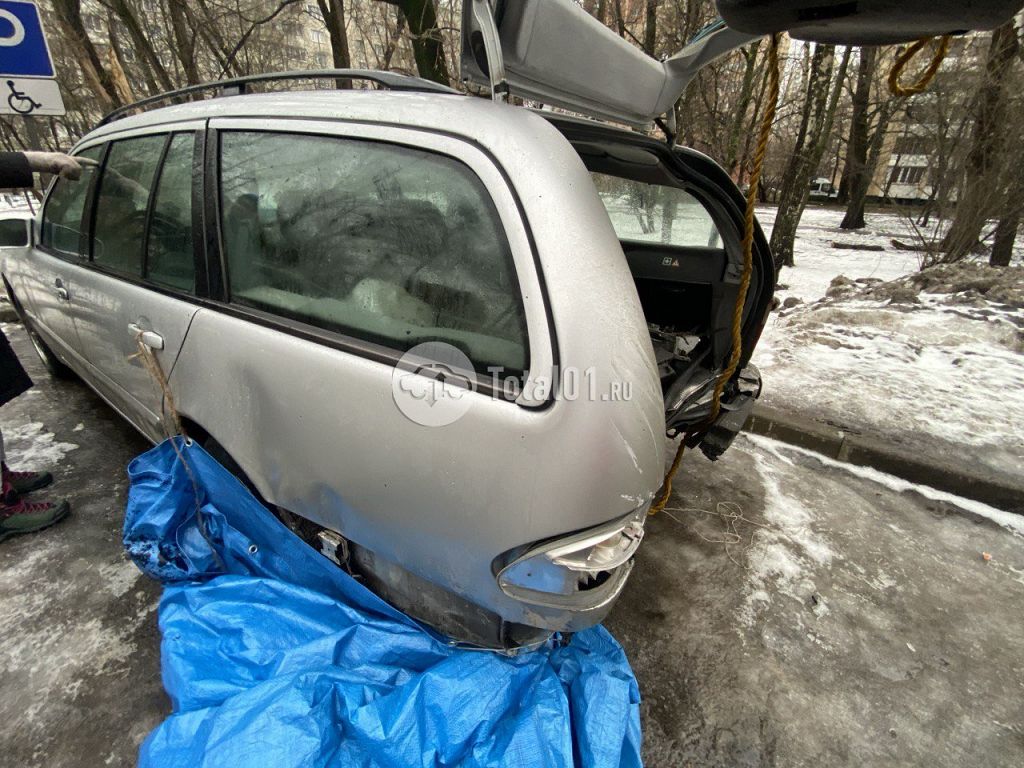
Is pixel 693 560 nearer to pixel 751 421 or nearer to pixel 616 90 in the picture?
pixel 751 421

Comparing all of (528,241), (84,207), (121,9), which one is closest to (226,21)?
(121,9)

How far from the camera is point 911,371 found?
468 cm

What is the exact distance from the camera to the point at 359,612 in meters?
1.65

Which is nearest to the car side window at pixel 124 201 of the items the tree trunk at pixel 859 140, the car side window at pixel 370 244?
the car side window at pixel 370 244

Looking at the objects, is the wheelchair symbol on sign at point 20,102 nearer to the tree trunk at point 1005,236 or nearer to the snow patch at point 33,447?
the snow patch at point 33,447

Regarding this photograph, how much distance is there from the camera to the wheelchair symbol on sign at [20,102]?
4.02 meters

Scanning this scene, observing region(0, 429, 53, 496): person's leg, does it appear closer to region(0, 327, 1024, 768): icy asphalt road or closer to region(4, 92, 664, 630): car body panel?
region(0, 327, 1024, 768): icy asphalt road

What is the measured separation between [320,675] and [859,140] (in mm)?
18523

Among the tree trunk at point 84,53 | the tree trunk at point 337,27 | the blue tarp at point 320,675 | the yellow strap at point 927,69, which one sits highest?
the tree trunk at point 337,27

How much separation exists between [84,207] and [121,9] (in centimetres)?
887

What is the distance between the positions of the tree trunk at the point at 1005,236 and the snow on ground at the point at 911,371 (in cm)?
327

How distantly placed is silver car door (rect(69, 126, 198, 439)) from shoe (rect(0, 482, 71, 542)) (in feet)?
1.85

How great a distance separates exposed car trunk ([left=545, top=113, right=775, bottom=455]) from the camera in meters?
2.28

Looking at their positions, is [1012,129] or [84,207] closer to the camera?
[84,207]
